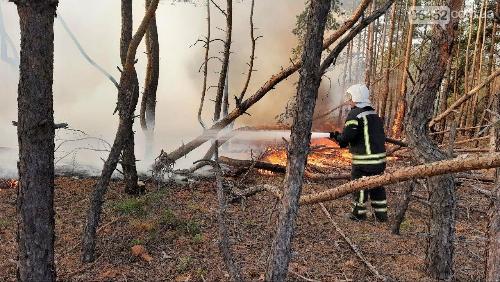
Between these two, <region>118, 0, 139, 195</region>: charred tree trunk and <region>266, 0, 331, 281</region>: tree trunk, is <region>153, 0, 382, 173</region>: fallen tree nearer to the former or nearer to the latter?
<region>118, 0, 139, 195</region>: charred tree trunk

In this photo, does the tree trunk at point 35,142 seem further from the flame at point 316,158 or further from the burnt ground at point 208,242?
the flame at point 316,158

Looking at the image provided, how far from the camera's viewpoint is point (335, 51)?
2.36 m

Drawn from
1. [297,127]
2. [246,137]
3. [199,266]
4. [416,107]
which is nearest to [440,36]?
[416,107]

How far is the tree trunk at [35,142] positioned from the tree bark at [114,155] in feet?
2.44

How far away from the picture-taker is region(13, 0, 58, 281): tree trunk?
9.05 ft

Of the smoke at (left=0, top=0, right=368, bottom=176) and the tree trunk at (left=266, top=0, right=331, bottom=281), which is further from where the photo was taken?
the smoke at (left=0, top=0, right=368, bottom=176)

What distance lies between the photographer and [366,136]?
5.59m

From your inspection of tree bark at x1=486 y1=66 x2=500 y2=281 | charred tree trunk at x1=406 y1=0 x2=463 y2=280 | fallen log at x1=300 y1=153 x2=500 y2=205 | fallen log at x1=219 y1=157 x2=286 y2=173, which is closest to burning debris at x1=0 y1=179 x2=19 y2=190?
fallen log at x1=219 y1=157 x2=286 y2=173

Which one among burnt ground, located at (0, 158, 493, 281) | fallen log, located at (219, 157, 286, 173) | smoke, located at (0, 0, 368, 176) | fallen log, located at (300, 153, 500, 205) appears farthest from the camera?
smoke, located at (0, 0, 368, 176)

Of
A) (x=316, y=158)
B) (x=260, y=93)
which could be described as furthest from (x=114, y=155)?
(x=316, y=158)

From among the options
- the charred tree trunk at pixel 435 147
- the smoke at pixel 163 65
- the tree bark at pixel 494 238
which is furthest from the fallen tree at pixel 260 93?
the smoke at pixel 163 65

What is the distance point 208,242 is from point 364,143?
277 cm

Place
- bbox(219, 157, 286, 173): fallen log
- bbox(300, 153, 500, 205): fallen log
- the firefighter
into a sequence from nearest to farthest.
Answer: bbox(300, 153, 500, 205): fallen log → the firefighter → bbox(219, 157, 286, 173): fallen log

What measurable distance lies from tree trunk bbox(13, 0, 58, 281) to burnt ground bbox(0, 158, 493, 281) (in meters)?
0.64
